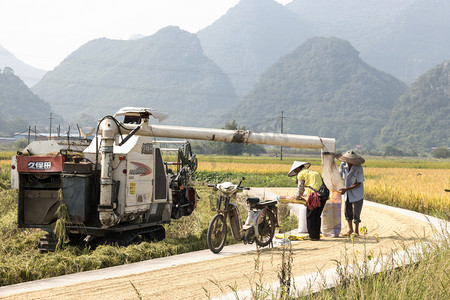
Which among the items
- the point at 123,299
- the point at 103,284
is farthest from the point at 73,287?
the point at 123,299

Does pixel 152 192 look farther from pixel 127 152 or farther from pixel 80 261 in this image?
pixel 80 261

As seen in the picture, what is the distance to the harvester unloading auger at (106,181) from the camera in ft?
31.4

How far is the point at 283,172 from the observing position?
40750 mm

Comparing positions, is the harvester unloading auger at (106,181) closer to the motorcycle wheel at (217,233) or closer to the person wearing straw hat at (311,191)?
the person wearing straw hat at (311,191)

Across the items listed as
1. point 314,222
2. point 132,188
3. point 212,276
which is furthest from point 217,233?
point 314,222

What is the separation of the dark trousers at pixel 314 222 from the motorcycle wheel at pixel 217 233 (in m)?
2.32

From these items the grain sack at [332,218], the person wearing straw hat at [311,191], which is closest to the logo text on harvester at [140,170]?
the person wearing straw hat at [311,191]

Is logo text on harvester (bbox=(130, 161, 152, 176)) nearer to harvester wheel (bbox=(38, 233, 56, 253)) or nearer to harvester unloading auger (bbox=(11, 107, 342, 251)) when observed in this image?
harvester unloading auger (bbox=(11, 107, 342, 251))

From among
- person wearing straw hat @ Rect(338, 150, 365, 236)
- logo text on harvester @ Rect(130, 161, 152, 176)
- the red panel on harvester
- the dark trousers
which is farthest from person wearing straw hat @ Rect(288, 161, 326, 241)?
the red panel on harvester

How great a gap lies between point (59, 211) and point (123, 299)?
3.62 meters

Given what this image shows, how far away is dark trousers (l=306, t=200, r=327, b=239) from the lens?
1141cm

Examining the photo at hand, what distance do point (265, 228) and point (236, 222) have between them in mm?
835

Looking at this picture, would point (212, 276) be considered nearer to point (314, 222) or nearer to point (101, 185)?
point (101, 185)

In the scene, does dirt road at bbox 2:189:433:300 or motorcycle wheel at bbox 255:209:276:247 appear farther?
motorcycle wheel at bbox 255:209:276:247
